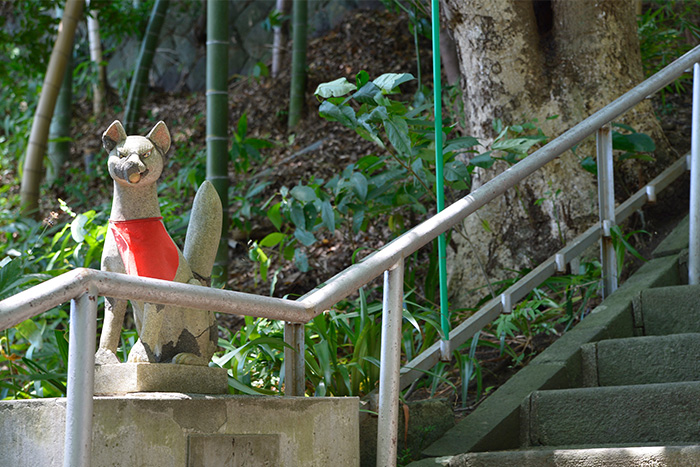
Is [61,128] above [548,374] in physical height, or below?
above

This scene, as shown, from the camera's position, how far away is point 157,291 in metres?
1.50

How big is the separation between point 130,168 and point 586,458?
1343 mm

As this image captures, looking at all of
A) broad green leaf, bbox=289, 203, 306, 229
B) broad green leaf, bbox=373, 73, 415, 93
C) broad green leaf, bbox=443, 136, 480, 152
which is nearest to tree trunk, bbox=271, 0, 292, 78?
broad green leaf, bbox=289, 203, 306, 229

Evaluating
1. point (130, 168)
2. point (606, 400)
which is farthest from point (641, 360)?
point (130, 168)

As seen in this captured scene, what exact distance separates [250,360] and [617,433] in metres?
1.16

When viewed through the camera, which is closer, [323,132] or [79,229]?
[79,229]

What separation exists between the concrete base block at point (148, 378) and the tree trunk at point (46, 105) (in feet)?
13.2

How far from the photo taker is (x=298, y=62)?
6848 millimetres

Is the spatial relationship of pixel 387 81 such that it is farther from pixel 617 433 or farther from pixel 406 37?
pixel 406 37

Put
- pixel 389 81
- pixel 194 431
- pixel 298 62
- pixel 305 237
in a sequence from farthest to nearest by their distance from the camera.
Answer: pixel 298 62, pixel 305 237, pixel 389 81, pixel 194 431

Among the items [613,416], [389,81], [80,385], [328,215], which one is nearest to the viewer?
[80,385]

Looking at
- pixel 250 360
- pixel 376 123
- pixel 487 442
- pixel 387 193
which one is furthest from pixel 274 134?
pixel 487 442

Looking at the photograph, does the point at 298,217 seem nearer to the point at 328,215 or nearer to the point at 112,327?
the point at 328,215

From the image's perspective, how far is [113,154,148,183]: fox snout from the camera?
185cm
